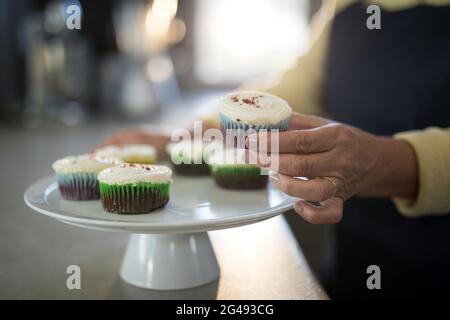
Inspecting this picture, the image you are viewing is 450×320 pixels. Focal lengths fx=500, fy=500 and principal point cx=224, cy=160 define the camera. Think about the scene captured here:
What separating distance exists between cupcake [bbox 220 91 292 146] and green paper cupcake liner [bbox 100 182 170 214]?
0.13m

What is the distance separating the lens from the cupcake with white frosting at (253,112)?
22.1 inches

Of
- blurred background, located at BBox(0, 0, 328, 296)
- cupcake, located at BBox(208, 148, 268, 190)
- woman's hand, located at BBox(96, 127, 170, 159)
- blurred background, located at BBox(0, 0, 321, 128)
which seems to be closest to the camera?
cupcake, located at BBox(208, 148, 268, 190)

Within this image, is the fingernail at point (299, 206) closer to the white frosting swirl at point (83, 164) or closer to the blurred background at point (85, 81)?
the white frosting swirl at point (83, 164)

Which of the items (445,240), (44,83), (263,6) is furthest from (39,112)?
(263,6)

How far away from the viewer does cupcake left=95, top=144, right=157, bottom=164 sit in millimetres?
856

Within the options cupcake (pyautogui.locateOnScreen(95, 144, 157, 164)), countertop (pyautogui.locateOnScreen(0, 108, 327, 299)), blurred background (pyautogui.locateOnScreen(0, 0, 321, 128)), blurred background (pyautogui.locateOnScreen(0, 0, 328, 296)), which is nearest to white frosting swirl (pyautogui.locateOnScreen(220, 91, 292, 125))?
countertop (pyautogui.locateOnScreen(0, 108, 327, 299))

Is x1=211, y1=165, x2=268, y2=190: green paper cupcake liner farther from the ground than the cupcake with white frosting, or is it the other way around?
the cupcake with white frosting

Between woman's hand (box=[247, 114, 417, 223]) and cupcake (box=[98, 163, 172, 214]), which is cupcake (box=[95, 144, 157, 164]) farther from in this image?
woman's hand (box=[247, 114, 417, 223])

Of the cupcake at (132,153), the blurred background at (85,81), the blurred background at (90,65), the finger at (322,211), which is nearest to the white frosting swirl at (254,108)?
the finger at (322,211)

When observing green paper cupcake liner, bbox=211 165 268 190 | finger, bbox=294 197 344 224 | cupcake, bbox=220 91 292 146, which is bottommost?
green paper cupcake liner, bbox=211 165 268 190

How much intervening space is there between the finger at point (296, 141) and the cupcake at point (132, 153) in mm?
383

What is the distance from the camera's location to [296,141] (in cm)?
54

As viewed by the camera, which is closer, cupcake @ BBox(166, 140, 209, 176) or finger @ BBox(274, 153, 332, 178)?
finger @ BBox(274, 153, 332, 178)

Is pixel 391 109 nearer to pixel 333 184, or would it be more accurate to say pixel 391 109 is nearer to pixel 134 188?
pixel 333 184
